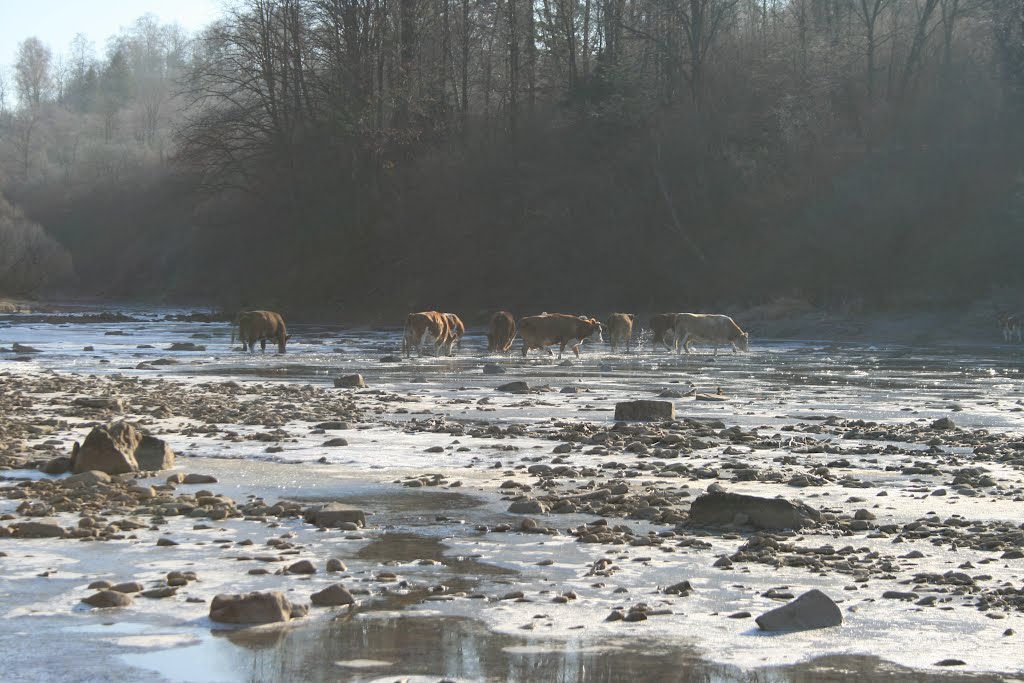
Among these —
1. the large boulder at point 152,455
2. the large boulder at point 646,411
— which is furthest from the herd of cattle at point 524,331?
the large boulder at point 152,455

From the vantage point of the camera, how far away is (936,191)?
4656 centimetres

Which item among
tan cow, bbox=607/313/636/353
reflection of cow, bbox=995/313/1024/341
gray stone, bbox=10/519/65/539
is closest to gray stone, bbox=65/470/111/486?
gray stone, bbox=10/519/65/539

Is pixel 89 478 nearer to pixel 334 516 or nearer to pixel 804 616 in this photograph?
pixel 334 516

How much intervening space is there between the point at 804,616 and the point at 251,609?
2.54m

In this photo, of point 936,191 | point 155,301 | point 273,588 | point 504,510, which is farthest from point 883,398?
point 155,301

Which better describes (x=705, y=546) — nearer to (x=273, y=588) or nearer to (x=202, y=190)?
(x=273, y=588)

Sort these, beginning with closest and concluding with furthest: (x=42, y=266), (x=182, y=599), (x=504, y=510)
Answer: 1. (x=182, y=599)
2. (x=504, y=510)
3. (x=42, y=266)

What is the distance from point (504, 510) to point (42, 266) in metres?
67.4

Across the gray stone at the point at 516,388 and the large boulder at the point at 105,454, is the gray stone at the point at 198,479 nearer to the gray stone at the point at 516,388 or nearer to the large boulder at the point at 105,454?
the large boulder at the point at 105,454

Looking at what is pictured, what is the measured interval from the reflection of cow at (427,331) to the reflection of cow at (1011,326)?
1586cm

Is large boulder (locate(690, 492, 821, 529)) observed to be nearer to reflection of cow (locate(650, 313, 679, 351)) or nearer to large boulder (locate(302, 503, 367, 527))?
large boulder (locate(302, 503, 367, 527))

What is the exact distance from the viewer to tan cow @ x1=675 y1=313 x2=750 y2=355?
34469 mm

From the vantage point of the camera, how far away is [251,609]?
5676 millimetres

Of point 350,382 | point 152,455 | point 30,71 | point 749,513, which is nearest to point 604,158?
point 350,382
